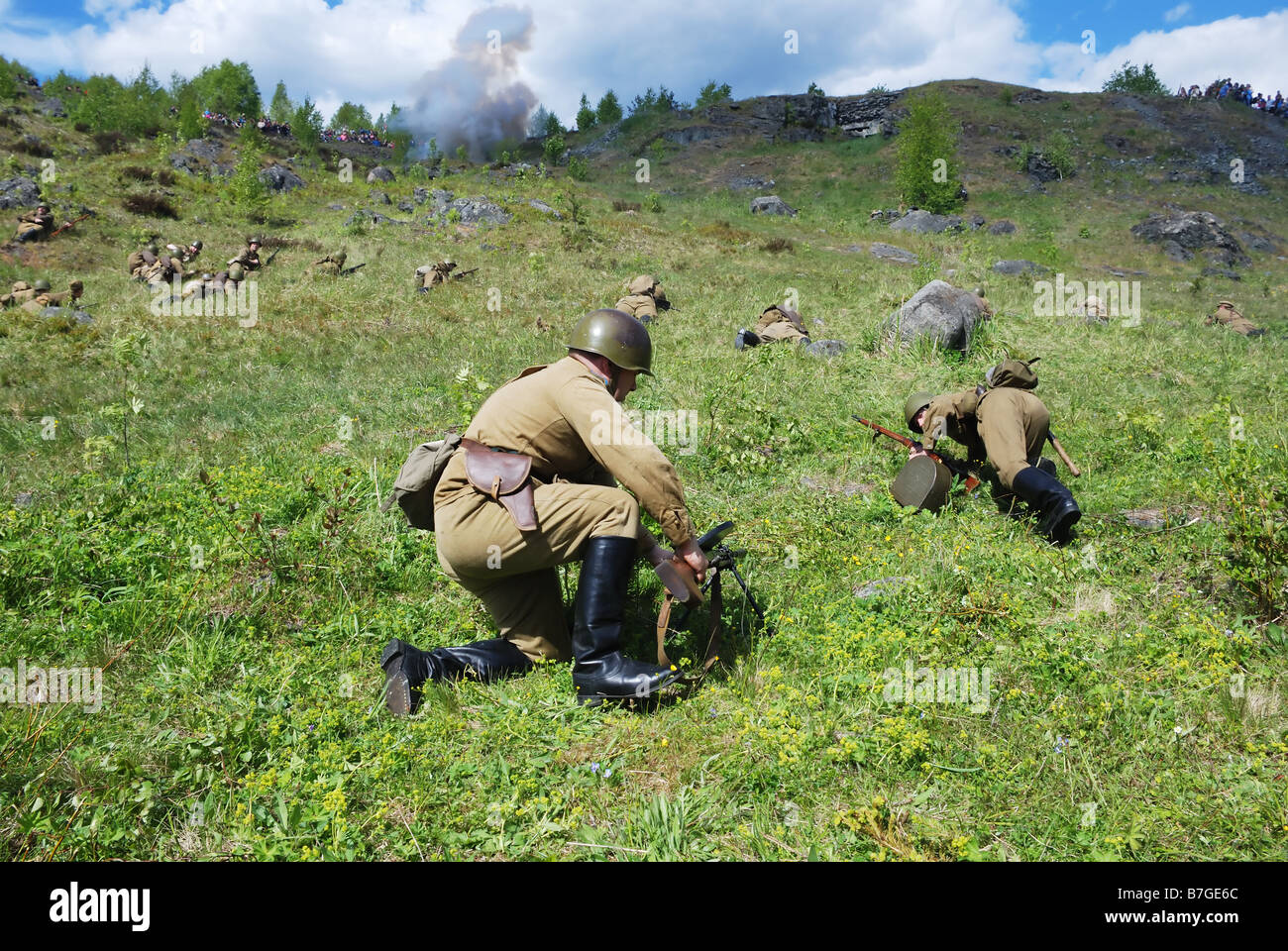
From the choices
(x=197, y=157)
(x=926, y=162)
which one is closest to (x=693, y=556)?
(x=926, y=162)

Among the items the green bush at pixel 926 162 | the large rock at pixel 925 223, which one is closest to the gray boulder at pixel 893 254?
the large rock at pixel 925 223

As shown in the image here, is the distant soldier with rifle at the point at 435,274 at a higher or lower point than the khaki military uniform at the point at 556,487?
higher

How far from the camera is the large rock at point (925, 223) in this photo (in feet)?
114

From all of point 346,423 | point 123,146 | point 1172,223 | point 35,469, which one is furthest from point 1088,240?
point 123,146

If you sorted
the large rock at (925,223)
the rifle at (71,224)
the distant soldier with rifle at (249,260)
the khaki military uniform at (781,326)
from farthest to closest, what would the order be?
the large rock at (925,223) → the rifle at (71,224) → the distant soldier with rifle at (249,260) → the khaki military uniform at (781,326)

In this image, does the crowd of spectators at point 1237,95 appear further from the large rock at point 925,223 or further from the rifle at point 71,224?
the rifle at point 71,224

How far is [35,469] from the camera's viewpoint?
7156mm

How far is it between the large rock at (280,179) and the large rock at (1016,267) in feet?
101

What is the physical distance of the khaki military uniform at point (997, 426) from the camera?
635 centimetres

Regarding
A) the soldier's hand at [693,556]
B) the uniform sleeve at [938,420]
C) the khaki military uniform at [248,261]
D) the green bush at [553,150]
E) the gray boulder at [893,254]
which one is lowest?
the soldier's hand at [693,556]

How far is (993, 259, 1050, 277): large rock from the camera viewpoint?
24.1 metres

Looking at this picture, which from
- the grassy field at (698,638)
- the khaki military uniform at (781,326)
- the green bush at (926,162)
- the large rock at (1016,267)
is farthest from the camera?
the green bush at (926,162)

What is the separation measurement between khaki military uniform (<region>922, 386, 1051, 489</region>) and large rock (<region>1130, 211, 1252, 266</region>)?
34017 mm

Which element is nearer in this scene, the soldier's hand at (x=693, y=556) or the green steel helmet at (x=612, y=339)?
the soldier's hand at (x=693, y=556)
